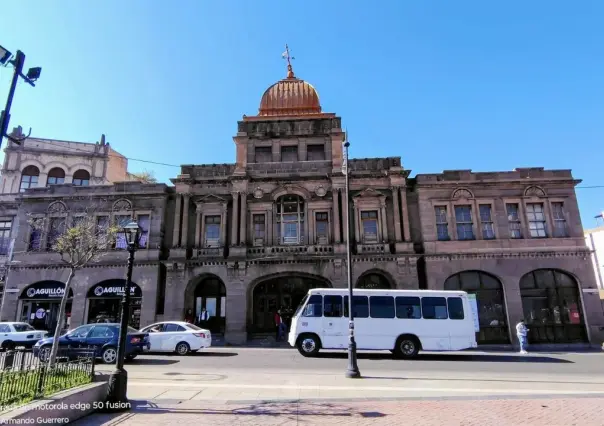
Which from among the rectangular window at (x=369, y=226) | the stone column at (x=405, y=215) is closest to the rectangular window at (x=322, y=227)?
the rectangular window at (x=369, y=226)

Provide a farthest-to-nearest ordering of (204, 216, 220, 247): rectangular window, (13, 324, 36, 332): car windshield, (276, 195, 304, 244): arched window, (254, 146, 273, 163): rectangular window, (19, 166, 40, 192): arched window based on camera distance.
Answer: (19, 166, 40, 192): arched window, (254, 146, 273, 163): rectangular window, (204, 216, 220, 247): rectangular window, (276, 195, 304, 244): arched window, (13, 324, 36, 332): car windshield

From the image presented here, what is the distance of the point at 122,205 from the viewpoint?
28.4 m

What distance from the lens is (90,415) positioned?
25.9 feet

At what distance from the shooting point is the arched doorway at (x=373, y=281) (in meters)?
26.6

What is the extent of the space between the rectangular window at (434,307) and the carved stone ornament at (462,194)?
1101cm

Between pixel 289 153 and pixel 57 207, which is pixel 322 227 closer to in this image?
pixel 289 153

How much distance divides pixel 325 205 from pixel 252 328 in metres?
9.96

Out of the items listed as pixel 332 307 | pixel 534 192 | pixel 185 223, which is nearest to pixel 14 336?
pixel 185 223

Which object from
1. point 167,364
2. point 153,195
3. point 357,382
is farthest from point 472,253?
point 153,195

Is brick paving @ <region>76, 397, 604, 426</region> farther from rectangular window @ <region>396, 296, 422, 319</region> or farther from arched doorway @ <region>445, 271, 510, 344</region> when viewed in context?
arched doorway @ <region>445, 271, 510, 344</region>

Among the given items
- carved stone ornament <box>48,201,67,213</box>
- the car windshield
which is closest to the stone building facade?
carved stone ornament <box>48,201,67,213</box>

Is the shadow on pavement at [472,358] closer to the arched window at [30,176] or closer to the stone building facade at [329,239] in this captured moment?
the stone building facade at [329,239]

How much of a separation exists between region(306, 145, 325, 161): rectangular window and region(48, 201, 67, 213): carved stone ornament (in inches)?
731

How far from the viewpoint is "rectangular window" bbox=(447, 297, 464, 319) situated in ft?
59.8
